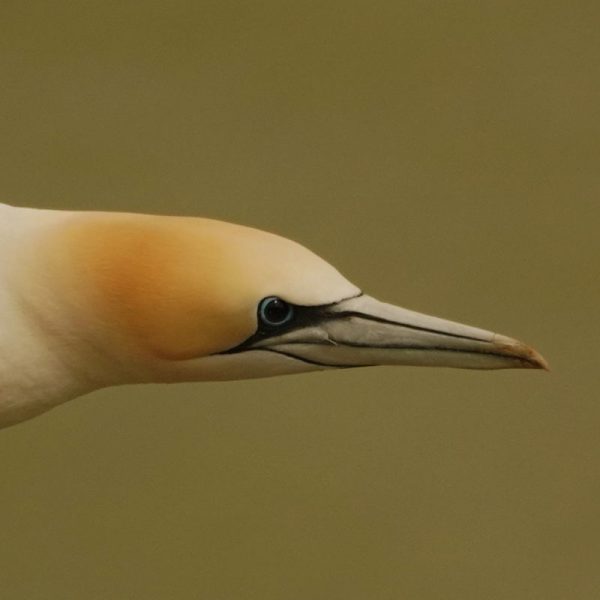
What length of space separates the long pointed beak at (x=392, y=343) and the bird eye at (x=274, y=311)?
54mm

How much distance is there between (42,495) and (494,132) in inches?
74.5

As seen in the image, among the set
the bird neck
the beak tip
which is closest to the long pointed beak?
the beak tip

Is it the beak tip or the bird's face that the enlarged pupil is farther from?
the beak tip

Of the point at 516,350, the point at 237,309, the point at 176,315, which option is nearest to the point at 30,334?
the point at 176,315

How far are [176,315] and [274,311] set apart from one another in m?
0.18

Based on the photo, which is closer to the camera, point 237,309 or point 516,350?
point 237,309

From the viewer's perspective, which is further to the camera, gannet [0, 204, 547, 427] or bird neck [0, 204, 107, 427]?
bird neck [0, 204, 107, 427]

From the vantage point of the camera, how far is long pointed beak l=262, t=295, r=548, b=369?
8.10 feet

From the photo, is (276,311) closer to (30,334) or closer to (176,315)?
(176,315)

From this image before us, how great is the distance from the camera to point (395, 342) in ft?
8.21

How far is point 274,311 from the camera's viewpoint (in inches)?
94.1

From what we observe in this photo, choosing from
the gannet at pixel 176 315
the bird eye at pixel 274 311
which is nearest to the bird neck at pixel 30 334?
the gannet at pixel 176 315

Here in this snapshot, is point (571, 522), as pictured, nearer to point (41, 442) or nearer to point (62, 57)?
point (41, 442)

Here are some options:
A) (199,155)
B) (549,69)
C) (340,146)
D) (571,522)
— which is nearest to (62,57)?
(199,155)
